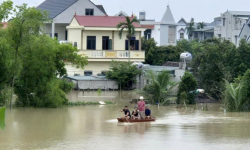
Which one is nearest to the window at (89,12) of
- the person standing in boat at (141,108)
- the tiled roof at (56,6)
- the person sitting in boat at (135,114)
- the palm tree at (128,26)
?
the tiled roof at (56,6)

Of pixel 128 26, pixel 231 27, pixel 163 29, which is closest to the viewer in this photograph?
pixel 128 26

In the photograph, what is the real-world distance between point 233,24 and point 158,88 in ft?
119

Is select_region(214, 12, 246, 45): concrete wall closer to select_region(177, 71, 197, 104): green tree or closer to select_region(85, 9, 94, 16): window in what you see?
select_region(85, 9, 94, 16): window

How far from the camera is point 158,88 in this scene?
117 ft

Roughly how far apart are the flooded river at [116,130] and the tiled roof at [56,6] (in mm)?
21861

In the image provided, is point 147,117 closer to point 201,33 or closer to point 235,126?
point 235,126

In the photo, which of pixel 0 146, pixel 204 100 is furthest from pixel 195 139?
pixel 204 100

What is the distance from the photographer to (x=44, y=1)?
58656 millimetres

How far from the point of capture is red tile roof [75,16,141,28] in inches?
1901

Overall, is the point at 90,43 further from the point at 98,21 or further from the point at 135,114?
the point at 135,114

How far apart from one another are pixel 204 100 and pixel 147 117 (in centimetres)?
1369

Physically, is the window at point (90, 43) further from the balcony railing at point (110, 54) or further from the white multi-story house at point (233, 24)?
the white multi-story house at point (233, 24)

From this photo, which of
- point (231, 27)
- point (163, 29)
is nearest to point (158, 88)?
point (231, 27)

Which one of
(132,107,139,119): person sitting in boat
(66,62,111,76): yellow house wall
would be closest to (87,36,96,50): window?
(66,62,111,76): yellow house wall
